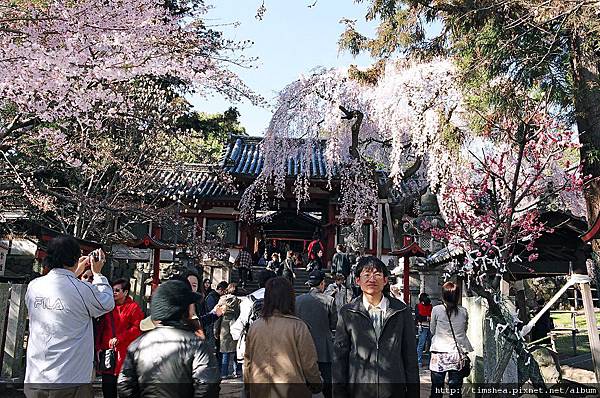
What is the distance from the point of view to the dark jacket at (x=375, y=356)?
3.12m

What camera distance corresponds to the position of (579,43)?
6.30m

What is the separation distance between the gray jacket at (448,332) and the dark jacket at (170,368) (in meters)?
3.10

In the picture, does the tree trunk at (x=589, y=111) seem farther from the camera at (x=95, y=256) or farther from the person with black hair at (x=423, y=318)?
the camera at (x=95, y=256)

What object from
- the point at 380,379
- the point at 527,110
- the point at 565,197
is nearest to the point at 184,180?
the point at 565,197

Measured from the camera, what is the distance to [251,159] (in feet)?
63.5

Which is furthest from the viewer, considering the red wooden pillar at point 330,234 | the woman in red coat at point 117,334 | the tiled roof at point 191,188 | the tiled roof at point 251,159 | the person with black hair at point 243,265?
the red wooden pillar at point 330,234

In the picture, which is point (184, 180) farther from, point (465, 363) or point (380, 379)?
point (380, 379)

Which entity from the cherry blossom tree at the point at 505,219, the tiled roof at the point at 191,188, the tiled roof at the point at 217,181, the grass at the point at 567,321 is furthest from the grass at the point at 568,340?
the tiled roof at the point at 191,188

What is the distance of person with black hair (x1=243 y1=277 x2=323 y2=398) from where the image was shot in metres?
3.13

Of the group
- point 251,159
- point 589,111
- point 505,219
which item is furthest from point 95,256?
point 251,159

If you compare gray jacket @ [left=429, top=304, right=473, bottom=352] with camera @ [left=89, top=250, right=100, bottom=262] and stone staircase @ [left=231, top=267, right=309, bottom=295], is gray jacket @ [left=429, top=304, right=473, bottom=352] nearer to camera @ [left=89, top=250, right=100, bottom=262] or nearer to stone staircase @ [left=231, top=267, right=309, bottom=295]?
camera @ [left=89, top=250, right=100, bottom=262]

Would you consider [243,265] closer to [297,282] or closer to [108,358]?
[297,282]

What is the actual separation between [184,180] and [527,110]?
41.9ft

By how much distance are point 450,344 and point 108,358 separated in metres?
3.11
